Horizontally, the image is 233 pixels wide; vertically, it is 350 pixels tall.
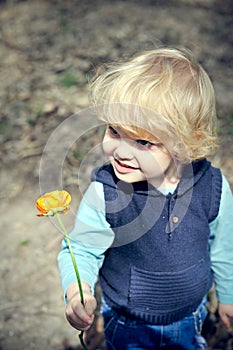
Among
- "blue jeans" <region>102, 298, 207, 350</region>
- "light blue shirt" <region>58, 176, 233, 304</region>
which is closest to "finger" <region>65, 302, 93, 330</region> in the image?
"light blue shirt" <region>58, 176, 233, 304</region>

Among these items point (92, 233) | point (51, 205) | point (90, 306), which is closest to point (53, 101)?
point (92, 233)

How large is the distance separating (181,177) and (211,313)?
0.72 meters

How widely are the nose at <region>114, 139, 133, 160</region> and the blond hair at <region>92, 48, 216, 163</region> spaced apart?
0.18ft

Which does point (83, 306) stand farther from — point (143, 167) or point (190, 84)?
point (190, 84)

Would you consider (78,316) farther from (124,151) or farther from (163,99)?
(163,99)

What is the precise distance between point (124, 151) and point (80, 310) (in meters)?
0.39

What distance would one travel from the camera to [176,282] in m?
1.33

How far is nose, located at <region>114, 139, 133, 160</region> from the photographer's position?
113 cm

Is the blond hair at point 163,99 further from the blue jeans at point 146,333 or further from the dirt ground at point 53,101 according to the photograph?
the blue jeans at point 146,333

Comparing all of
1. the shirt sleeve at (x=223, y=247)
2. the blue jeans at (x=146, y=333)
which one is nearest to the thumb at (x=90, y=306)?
the blue jeans at (x=146, y=333)

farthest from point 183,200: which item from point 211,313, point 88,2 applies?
point 88,2

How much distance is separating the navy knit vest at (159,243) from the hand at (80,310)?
0.20 meters

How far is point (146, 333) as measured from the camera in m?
1.40

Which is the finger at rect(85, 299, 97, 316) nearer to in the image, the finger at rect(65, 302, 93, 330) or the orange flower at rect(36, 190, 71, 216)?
the finger at rect(65, 302, 93, 330)
